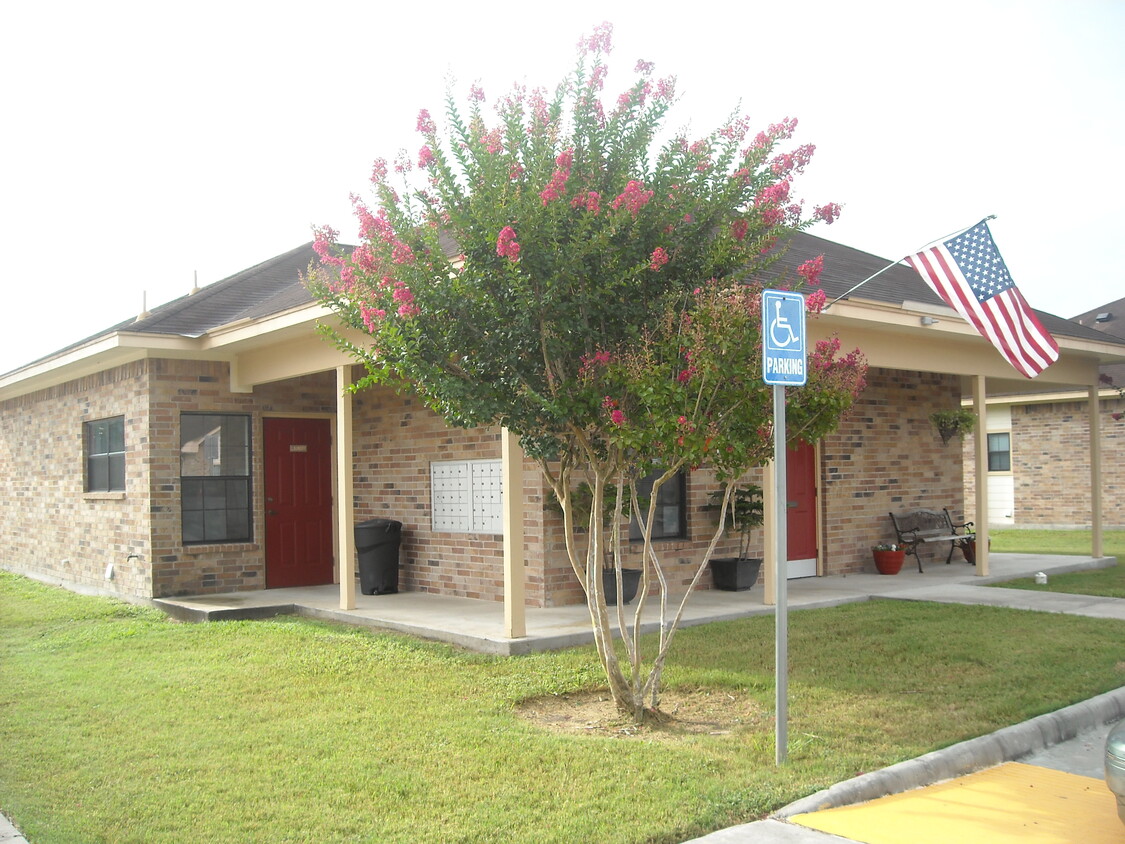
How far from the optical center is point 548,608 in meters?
10.4

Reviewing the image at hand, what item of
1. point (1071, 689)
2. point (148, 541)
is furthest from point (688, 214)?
point (148, 541)

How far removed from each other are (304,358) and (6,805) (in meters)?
6.95

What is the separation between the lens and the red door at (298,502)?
1331cm

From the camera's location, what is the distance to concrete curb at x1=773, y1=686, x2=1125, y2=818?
4.84 metres

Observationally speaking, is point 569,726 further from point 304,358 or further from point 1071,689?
point 304,358

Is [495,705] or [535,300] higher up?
[535,300]

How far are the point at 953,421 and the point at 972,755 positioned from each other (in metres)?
10.00

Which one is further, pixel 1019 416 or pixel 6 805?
pixel 1019 416

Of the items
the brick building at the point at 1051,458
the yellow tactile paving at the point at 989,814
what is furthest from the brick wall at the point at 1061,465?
the yellow tactile paving at the point at 989,814

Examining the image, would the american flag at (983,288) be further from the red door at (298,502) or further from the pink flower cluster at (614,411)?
the red door at (298,502)

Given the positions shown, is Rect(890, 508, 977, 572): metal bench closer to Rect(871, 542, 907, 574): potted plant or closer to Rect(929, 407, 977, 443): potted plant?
Rect(871, 542, 907, 574): potted plant

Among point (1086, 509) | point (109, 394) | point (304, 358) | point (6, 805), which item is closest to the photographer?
point (6, 805)

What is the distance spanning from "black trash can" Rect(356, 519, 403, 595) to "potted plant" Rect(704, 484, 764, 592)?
12.7 ft

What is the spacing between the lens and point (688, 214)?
20.4ft
